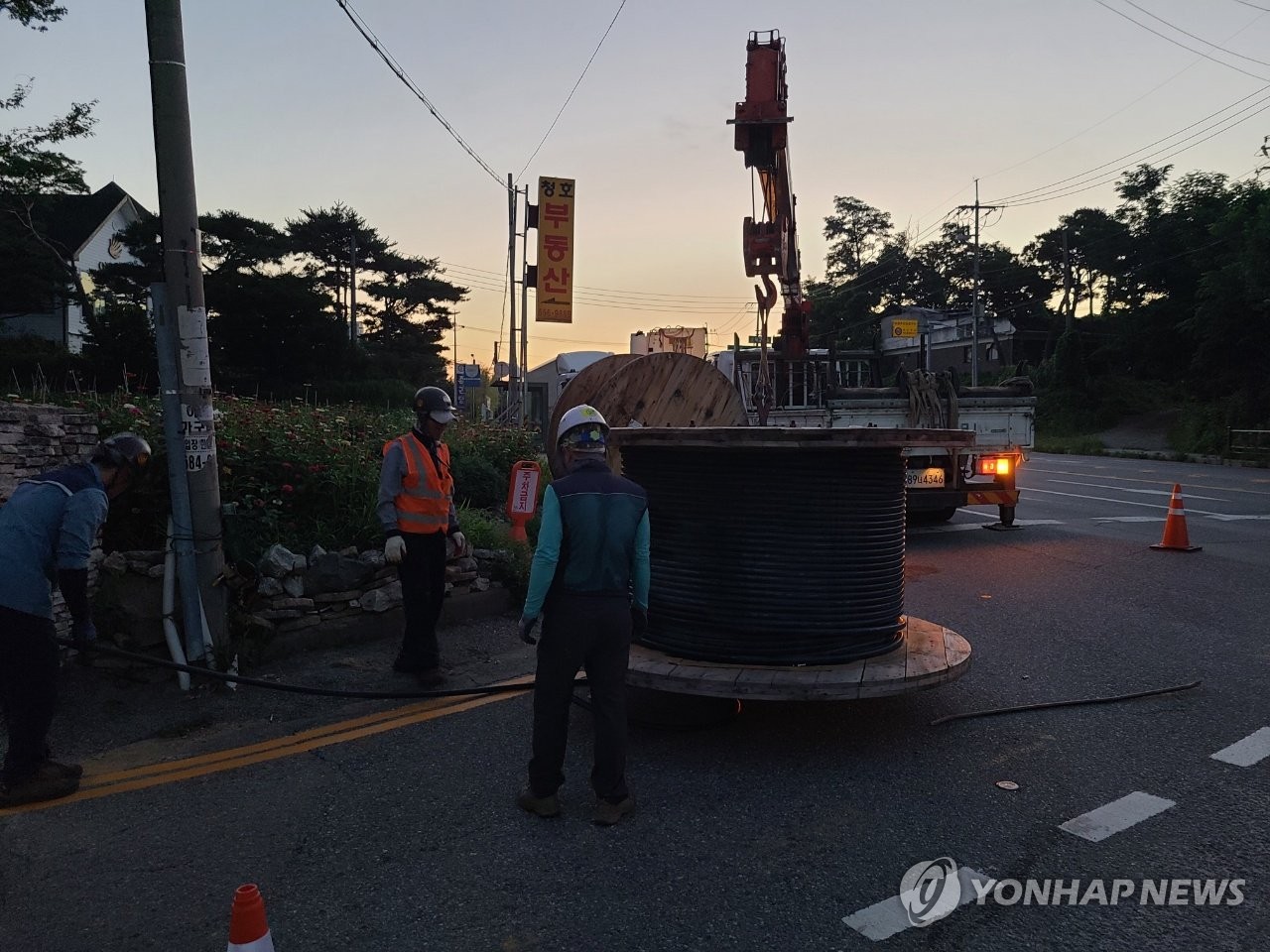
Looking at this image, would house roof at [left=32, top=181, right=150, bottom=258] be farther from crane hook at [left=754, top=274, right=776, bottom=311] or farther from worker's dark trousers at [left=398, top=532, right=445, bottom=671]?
worker's dark trousers at [left=398, top=532, right=445, bottom=671]

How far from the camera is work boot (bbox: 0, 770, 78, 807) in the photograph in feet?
13.4

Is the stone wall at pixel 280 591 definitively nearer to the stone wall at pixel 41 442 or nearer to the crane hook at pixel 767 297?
the stone wall at pixel 41 442

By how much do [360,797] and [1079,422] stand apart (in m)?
49.3

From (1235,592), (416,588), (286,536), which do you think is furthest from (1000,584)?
(286,536)

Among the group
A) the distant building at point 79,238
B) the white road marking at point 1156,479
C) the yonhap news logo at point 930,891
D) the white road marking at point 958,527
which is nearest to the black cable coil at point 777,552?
the yonhap news logo at point 930,891

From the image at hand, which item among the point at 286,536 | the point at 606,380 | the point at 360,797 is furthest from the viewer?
the point at 606,380

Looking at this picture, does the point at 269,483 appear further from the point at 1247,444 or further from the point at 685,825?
the point at 1247,444

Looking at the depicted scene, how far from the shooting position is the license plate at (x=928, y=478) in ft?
38.2

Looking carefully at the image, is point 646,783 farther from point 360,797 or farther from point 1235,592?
point 1235,592

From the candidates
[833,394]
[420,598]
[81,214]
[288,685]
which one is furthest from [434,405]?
[81,214]

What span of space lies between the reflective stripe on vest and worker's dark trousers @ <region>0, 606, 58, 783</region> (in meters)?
2.01

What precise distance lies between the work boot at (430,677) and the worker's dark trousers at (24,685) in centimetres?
207

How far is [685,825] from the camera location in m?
3.82

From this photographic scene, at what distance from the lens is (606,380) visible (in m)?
8.14
